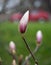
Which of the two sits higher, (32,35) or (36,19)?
(32,35)

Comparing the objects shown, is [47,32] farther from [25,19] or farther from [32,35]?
[25,19]

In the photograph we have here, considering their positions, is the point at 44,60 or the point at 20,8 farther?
the point at 44,60

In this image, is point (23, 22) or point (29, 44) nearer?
point (23, 22)

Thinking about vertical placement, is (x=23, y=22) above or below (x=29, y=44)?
above

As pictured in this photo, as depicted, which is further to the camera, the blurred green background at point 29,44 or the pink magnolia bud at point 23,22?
the blurred green background at point 29,44

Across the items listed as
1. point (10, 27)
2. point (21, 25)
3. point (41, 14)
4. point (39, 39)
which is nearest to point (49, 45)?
point (10, 27)

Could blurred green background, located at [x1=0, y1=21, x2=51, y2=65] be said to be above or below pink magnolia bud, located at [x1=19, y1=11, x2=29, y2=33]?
below

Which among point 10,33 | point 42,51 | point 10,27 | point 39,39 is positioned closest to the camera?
point 39,39

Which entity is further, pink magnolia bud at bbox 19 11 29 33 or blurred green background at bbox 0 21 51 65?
blurred green background at bbox 0 21 51 65

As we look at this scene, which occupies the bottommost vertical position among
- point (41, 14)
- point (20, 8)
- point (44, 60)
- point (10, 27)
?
point (41, 14)

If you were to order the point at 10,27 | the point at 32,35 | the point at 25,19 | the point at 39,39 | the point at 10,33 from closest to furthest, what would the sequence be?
the point at 25,19, the point at 39,39, the point at 32,35, the point at 10,33, the point at 10,27

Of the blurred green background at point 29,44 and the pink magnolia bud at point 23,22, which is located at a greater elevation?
the pink magnolia bud at point 23,22
